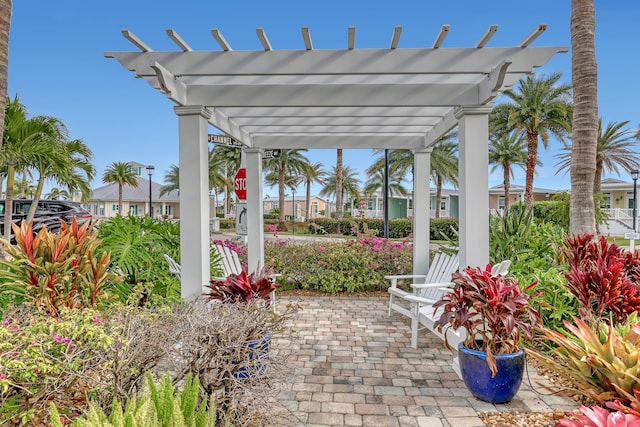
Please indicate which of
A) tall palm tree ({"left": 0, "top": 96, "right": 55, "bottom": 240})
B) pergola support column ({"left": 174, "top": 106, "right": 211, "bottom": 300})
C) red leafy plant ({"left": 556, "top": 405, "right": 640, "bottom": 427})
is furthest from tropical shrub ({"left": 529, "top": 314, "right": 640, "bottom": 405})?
tall palm tree ({"left": 0, "top": 96, "right": 55, "bottom": 240})

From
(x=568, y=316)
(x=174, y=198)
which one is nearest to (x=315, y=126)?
(x=568, y=316)

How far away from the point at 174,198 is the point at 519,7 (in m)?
34.1

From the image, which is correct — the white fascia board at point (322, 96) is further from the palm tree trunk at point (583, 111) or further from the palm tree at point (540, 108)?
the palm tree at point (540, 108)

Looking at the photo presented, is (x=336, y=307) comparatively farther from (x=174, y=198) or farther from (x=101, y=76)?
(x=174, y=198)

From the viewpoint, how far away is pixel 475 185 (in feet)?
12.4

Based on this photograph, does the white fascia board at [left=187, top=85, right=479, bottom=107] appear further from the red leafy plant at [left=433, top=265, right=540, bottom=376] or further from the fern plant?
the fern plant

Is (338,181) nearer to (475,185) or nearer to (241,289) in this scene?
(475,185)

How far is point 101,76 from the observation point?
59.6 feet

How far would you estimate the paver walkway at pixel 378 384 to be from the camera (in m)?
2.86

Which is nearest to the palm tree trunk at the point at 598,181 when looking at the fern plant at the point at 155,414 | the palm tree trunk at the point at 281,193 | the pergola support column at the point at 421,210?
the pergola support column at the point at 421,210

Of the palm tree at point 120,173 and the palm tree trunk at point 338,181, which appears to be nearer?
the palm tree trunk at point 338,181

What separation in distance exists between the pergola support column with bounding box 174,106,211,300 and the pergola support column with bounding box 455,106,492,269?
2.69 m

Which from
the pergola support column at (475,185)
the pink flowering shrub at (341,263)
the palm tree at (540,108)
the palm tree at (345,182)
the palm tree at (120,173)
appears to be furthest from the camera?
the palm tree at (120,173)

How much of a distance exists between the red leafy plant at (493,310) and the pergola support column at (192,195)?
2446 millimetres
